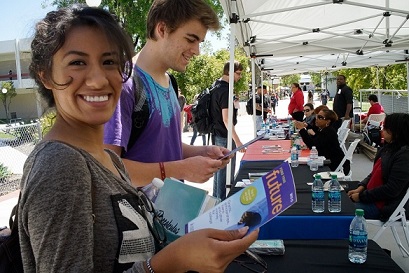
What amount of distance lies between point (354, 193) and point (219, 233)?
3636mm

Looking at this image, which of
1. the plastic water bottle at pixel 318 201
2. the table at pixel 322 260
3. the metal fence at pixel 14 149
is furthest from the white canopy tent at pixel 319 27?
the metal fence at pixel 14 149

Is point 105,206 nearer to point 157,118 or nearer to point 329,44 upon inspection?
point 157,118

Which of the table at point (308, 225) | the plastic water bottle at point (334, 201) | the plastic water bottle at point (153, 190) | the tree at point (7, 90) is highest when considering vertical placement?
the tree at point (7, 90)

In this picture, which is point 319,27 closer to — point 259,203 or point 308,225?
point 308,225

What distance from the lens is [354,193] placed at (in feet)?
13.4

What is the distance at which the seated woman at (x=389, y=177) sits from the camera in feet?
12.1

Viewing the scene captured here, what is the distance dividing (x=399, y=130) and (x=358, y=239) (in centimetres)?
224

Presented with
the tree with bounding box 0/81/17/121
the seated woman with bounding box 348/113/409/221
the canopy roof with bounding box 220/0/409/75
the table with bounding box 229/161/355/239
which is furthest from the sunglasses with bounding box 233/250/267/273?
the tree with bounding box 0/81/17/121

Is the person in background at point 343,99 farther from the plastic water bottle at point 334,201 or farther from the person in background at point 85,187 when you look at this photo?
the person in background at point 85,187

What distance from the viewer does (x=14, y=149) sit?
7500mm

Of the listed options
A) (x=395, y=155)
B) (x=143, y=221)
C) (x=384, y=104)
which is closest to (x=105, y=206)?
(x=143, y=221)

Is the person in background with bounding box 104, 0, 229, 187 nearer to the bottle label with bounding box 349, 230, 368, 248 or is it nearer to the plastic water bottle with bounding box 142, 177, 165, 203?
the plastic water bottle with bounding box 142, 177, 165, 203

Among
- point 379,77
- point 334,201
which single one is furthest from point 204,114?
point 379,77

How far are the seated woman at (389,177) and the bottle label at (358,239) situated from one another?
191 centimetres
